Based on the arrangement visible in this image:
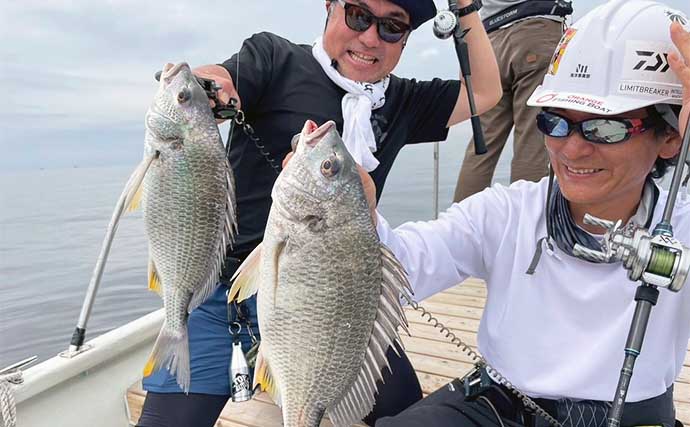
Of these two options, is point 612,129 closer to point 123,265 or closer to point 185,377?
point 185,377

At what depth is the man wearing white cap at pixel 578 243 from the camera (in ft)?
5.31

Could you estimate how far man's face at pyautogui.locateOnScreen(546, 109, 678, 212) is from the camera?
5.26 feet

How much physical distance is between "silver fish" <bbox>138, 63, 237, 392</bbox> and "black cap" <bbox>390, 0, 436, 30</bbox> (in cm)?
100

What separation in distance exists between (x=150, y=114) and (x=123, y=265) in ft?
25.5

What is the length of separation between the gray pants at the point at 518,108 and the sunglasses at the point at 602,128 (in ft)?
8.84

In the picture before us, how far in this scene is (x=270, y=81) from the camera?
2.21m

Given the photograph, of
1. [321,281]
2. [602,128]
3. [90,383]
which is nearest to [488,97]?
[602,128]

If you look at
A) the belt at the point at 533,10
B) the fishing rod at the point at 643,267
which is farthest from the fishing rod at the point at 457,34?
the belt at the point at 533,10

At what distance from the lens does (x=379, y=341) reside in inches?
51.6

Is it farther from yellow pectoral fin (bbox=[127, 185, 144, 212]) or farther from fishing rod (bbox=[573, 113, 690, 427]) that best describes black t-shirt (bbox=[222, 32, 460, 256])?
fishing rod (bbox=[573, 113, 690, 427])

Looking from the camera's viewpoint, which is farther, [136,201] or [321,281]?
[136,201]

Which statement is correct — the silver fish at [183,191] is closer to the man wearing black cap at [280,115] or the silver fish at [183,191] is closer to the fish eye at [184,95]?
the fish eye at [184,95]

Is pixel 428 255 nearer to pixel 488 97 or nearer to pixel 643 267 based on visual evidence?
pixel 643 267

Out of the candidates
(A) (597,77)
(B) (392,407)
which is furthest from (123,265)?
(A) (597,77)
